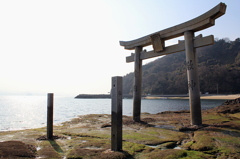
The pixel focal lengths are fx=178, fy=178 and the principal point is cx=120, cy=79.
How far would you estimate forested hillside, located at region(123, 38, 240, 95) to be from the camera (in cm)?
8596

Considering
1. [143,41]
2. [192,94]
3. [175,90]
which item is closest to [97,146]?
[192,94]

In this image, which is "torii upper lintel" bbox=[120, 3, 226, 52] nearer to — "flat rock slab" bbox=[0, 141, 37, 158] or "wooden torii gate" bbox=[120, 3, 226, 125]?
"wooden torii gate" bbox=[120, 3, 226, 125]

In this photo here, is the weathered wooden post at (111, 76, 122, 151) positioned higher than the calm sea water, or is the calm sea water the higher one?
the weathered wooden post at (111, 76, 122, 151)

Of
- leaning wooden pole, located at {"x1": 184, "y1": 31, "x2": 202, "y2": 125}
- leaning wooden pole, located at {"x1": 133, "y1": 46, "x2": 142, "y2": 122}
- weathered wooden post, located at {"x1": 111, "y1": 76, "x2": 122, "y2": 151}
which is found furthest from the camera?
leaning wooden pole, located at {"x1": 133, "y1": 46, "x2": 142, "y2": 122}

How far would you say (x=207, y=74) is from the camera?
9044 centimetres

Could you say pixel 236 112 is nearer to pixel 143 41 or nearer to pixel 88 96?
pixel 143 41

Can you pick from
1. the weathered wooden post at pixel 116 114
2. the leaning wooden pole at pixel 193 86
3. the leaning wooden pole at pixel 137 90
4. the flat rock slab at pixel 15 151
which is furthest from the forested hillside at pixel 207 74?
the flat rock slab at pixel 15 151

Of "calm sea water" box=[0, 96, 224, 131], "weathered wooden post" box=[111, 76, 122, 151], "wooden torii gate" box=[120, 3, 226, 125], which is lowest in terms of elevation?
"calm sea water" box=[0, 96, 224, 131]

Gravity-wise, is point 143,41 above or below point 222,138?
above

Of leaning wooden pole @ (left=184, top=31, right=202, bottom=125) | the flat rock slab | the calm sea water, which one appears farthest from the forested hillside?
the flat rock slab

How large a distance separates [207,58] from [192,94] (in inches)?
4730

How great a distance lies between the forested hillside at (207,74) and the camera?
3384 inches

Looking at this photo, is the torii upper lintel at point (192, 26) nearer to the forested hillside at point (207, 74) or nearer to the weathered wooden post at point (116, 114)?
the weathered wooden post at point (116, 114)

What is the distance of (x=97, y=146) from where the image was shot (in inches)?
251
